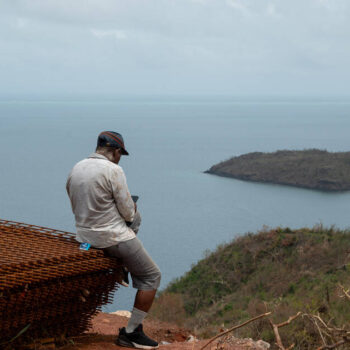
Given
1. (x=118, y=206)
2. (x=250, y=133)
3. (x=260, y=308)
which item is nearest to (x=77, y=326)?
(x=118, y=206)

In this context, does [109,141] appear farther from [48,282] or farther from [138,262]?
[48,282]

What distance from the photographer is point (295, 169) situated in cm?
8350

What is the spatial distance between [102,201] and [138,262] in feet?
1.98

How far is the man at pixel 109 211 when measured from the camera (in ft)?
16.0

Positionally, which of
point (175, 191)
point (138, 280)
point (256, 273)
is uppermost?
point (138, 280)

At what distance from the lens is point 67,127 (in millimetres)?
154500

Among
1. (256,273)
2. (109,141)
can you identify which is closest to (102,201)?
(109,141)

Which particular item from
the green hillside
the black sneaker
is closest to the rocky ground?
the black sneaker

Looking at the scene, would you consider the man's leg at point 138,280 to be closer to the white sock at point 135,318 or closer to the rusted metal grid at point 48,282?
the white sock at point 135,318

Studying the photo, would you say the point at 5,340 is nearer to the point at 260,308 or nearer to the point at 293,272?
the point at 260,308

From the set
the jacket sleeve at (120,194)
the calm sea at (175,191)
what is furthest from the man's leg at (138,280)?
the calm sea at (175,191)

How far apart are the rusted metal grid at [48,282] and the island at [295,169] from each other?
75101 millimetres

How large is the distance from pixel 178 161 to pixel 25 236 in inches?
3957

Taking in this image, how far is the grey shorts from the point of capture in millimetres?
4945
